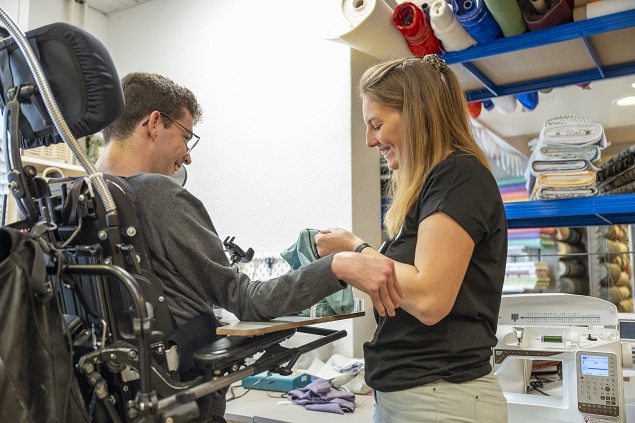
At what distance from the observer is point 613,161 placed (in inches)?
93.9

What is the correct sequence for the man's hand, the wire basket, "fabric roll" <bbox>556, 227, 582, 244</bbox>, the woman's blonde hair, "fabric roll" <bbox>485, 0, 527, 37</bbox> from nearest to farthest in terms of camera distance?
the man's hand
the woman's blonde hair
"fabric roll" <bbox>485, 0, 527, 37</bbox>
the wire basket
"fabric roll" <bbox>556, 227, 582, 244</bbox>

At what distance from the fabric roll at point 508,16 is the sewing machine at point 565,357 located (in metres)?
0.97

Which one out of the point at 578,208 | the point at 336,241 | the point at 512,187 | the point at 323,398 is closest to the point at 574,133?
the point at 578,208

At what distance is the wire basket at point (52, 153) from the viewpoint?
3092 millimetres

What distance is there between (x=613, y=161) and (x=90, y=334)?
82.3 inches

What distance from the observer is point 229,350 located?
1.25 m

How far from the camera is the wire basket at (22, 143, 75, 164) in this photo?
3092 millimetres

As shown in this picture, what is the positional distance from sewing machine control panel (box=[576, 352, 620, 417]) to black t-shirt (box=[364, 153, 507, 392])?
2.14ft

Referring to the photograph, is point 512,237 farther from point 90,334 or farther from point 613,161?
point 90,334

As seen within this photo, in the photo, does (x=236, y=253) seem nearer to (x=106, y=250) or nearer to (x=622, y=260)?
(x=106, y=250)

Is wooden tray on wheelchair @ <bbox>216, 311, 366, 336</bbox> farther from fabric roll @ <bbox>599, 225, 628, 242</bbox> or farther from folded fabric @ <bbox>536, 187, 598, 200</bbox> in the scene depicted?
fabric roll @ <bbox>599, 225, 628, 242</bbox>

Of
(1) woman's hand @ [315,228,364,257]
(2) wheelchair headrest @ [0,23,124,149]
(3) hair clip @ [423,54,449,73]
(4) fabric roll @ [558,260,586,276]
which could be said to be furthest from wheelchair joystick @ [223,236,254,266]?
(4) fabric roll @ [558,260,586,276]

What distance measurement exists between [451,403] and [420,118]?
625mm

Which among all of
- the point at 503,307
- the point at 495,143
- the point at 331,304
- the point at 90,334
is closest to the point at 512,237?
the point at 495,143
